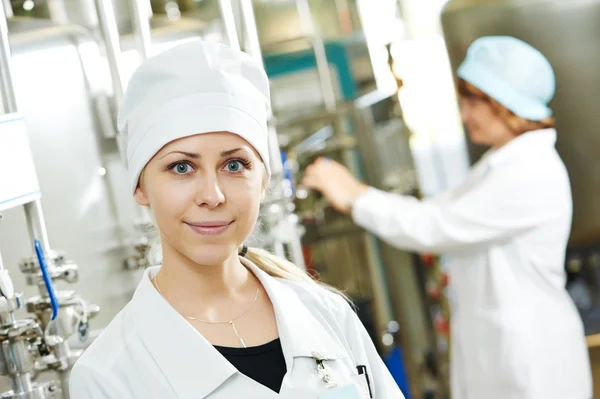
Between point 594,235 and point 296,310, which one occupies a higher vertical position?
point 296,310

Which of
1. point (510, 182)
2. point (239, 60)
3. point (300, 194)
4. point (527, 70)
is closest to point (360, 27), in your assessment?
point (300, 194)

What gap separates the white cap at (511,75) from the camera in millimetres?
2725

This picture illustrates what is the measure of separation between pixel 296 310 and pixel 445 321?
2.46m

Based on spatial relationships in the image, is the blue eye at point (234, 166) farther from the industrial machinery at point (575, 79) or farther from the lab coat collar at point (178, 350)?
the industrial machinery at point (575, 79)

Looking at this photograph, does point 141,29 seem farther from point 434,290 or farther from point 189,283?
point 434,290

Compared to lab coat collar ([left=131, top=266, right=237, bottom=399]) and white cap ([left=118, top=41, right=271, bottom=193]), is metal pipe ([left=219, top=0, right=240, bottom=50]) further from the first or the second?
lab coat collar ([left=131, top=266, right=237, bottom=399])

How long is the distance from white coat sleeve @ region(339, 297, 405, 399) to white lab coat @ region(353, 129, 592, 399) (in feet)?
4.79

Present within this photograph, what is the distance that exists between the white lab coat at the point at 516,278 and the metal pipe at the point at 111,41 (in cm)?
132

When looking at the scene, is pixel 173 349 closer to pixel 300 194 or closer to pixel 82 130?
pixel 82 130

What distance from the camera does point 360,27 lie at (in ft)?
12.8

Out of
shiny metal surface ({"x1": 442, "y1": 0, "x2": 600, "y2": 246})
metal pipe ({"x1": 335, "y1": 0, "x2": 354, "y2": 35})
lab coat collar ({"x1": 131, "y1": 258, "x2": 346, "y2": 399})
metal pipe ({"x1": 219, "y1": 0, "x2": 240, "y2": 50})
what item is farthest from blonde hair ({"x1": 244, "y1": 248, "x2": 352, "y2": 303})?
metal pipe ({"x1": 335, "y1": 0, "x2": 354, "y2": 35})

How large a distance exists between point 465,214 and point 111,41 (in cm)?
136

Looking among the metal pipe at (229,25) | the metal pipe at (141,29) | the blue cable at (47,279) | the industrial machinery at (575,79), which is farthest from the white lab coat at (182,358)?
the industrial machinery at (575,79)

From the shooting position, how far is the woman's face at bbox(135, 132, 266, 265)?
1.03 meters
